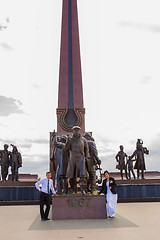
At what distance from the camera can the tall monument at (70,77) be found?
18.3 m

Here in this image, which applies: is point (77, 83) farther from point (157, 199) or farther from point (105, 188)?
point (105, 188)

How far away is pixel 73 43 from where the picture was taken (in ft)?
66.0

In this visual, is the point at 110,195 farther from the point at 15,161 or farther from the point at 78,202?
the point at 15,161

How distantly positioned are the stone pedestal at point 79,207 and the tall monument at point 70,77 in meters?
10.6

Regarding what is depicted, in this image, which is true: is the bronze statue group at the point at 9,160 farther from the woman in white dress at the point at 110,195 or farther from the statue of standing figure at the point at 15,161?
the woman in white dress at the point at 110,195

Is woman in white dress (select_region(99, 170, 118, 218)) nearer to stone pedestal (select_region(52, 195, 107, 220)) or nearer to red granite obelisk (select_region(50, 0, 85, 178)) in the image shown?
stone pedestal (select_region(52, 195, 107, 220))

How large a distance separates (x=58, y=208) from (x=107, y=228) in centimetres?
185

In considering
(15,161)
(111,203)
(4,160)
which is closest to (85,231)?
(111,203)

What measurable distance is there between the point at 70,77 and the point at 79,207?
44.5 feet

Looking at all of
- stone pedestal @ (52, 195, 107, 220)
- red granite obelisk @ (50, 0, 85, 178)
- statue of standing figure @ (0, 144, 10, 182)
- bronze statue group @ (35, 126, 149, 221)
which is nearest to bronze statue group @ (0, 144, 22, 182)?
statue of standing figure @ (0, 144, 10, 182)

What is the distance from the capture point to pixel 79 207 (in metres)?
6.98

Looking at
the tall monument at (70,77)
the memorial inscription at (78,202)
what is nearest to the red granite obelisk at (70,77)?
the tall monument at (70,77)

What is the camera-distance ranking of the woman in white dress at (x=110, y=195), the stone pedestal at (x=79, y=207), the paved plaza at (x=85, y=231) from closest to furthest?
the paved plaza at (x=85, y=231) → the stone pedestal at (x=79, y=207) → the woman in white dress at (x=110, y=195)

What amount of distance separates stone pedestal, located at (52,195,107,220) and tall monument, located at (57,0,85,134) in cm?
1060
